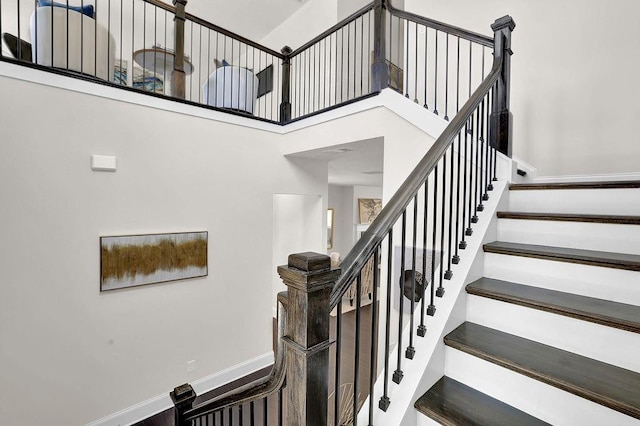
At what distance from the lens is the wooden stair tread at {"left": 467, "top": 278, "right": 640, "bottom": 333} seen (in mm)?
1116

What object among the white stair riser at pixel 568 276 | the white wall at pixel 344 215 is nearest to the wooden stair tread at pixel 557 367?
the white stair riser at pixel 568 276

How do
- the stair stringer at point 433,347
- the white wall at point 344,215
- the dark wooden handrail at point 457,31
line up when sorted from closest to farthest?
the stair stringer at point 433,347 → the dark wooden handrail at point 457,31 → the white wall at point 344,215

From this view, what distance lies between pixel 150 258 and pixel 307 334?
2636 mm

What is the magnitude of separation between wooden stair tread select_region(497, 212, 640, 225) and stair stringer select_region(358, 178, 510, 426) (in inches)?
6.2

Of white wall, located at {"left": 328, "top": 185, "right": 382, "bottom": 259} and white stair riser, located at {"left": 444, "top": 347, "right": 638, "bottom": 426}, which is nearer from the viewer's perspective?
white stair riser, located at {"left": 444, "top": 347, "right": 638, "bottom": 426}

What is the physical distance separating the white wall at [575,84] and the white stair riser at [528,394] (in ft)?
8.89

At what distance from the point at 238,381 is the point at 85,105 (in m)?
3.29

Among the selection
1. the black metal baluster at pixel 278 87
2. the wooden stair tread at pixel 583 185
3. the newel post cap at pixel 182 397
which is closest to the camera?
the newel post cap at pixel 182 397

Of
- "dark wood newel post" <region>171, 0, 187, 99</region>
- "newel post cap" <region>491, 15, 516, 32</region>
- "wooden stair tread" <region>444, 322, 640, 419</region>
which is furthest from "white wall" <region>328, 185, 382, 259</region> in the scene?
"wooden stair tread" <region>444, 322, 640, 419</region>

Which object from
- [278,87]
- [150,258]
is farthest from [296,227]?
[278,87]

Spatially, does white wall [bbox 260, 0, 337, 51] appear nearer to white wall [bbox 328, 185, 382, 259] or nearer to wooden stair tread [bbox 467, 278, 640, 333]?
white wall [bbox 328, 185, 382, 259]

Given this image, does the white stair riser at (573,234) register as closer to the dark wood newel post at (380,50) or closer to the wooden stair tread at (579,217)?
the wooden stair tread at (579,217)

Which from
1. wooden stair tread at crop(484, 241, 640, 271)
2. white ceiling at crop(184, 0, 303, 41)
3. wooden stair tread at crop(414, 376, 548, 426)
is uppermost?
white ceiling at crop(184, 0, 303, 41)

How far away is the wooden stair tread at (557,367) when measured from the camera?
959 millimetres
